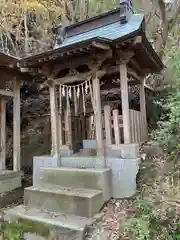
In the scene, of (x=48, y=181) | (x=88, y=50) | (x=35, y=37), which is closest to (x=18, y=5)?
(x=35, y=37)

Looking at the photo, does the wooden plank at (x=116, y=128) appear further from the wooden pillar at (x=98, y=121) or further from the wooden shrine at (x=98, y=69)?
the wooden pillar at (x=98, y=121)

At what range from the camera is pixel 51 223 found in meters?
4.11

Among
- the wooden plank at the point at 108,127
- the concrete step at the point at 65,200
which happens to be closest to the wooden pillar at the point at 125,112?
the wooden plank at the point at 108,127

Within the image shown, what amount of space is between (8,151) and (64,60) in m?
4.77

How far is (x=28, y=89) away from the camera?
10.7 metres

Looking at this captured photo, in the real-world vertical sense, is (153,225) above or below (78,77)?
below

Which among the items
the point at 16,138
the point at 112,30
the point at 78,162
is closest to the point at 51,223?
the point at 78,162

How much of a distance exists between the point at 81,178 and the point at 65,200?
0.70 metres

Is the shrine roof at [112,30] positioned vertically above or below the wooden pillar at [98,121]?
above

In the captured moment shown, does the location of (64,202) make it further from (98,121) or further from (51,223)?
(98,121)

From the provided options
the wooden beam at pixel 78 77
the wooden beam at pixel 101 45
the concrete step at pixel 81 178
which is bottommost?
the concrete step at pixel 81 178

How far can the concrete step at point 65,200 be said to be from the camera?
4379mm

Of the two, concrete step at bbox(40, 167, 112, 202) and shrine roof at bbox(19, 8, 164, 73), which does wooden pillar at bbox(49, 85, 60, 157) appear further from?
shrine roof at bbox(19, 8, 164, 73)

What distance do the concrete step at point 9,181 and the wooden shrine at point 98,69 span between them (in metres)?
1.79
